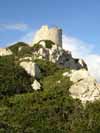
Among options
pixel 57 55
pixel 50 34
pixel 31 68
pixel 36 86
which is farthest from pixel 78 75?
pixel 50 34

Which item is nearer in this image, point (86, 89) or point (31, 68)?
point (86, 89)

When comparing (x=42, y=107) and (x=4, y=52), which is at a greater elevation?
(x=4, y=52)

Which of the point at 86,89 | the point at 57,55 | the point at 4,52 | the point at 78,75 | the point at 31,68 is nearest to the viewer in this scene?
the point at 86,89

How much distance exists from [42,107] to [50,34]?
4859cm

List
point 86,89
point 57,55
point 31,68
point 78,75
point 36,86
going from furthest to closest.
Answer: point 57,55 < point 31,68 < point 36,86 < point 78,75 < point 86,89

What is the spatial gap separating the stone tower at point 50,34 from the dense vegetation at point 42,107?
95.9 feet

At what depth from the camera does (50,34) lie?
4749 inches

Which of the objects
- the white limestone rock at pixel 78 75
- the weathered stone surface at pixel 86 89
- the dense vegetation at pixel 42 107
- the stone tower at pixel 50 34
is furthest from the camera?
the stone tower at pixel 50 34

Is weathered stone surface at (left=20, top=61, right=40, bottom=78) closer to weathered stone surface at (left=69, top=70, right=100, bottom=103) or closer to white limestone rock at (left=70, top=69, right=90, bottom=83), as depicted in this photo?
white limestone rock at (left=70, top=69, right=90, bottom=83)

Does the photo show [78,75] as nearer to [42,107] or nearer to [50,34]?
[42,107]

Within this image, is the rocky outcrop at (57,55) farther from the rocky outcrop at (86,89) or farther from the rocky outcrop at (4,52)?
the rocky outcrop at (86,89)

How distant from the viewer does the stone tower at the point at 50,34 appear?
395ft

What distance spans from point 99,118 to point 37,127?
1001 centimetres

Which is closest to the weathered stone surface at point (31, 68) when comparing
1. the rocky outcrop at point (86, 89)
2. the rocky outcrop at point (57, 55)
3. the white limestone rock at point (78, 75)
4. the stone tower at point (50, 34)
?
the white limestone rock at point (78, 75)
